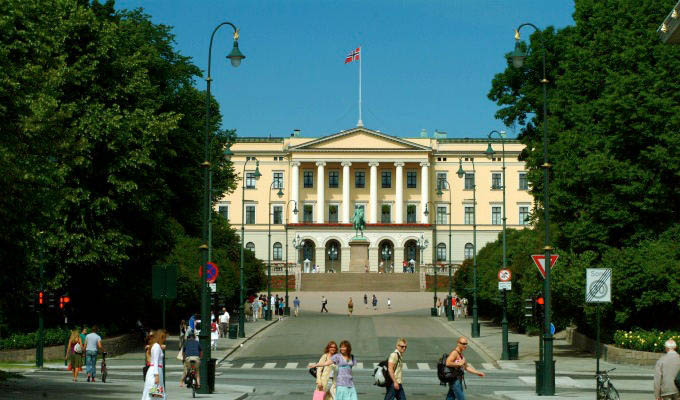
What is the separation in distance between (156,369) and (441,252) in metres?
119

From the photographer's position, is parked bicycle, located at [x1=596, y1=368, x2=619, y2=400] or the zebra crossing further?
the zebra crossing

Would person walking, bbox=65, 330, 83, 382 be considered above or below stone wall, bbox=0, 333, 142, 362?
above

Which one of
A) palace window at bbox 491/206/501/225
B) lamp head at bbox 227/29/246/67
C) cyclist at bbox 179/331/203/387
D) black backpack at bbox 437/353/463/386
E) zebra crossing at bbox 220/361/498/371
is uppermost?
palace window at bbox 491/206/501/225

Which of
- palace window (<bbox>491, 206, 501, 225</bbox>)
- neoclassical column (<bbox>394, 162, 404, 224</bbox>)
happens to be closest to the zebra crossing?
neoclassical column (<bbox>394, 162, 404, 224</bbox>)

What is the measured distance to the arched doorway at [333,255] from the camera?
454 feet

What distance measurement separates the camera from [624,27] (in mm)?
44062

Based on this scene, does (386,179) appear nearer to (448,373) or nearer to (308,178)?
(308,178)

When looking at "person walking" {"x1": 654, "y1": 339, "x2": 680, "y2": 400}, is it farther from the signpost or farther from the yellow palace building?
the yellow palace building

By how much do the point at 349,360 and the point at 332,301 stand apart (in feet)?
264

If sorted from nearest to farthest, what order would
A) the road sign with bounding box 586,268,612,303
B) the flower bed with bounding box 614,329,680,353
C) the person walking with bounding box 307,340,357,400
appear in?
the person walking with bounding box 307,340,357,400 < the road sign with bounding box 586,268,612,303 < the flower bed with bounding box 614,329,680,353

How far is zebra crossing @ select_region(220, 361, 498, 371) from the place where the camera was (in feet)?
138

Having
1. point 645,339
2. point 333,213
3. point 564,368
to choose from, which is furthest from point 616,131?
point 333,213

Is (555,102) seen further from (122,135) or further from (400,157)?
(400,157)

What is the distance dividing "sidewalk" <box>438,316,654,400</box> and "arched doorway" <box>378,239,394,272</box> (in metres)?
74.0
